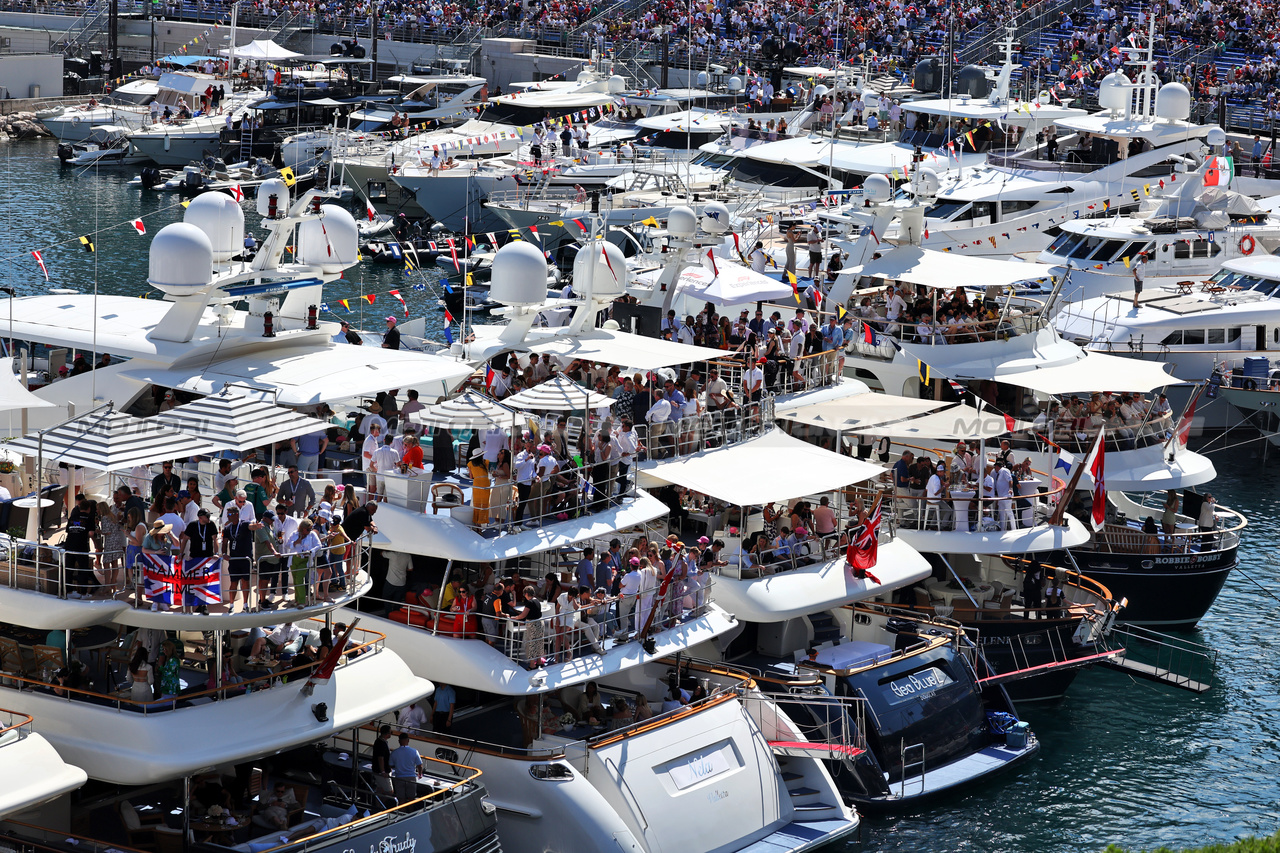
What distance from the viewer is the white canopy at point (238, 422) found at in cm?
2255

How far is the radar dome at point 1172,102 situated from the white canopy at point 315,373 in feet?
113

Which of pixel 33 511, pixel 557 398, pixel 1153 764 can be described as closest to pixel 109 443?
pixel 33 511

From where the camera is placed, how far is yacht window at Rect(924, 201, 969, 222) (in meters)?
54.5

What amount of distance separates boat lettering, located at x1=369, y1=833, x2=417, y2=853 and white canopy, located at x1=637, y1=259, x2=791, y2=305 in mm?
17101

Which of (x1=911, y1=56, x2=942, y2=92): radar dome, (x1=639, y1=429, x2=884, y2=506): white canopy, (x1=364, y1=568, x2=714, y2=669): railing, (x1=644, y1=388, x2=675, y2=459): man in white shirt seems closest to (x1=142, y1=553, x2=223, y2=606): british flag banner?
(x1=364, y1=568, x2=714, y2=669): railing

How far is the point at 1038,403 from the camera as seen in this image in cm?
3784

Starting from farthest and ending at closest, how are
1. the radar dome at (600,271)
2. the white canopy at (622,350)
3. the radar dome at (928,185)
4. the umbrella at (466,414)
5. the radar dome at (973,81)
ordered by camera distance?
1. the radar dome at (973,81)
2. the radar dome at (928,185)
3. the radar dome at (600,271)
4. the white canopy at (622,350)
5. the umbrella at (466,414)

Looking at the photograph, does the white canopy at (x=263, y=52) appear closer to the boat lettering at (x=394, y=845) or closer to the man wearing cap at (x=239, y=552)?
the man wearing cap at (x=239, y=552)

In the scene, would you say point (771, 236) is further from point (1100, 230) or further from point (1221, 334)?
point (1221, 334)

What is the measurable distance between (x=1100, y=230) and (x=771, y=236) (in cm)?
940

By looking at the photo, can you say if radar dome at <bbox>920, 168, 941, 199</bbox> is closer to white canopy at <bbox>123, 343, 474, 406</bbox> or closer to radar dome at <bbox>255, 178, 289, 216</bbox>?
white canopy at <bbox>123, 343, 474, 406</bbox>

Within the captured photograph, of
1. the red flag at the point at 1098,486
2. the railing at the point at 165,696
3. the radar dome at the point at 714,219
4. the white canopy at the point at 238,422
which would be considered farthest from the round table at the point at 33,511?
the red flag at the point at 1098,486

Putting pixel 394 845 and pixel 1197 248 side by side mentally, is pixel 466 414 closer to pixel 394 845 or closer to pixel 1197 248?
pixel 394 845

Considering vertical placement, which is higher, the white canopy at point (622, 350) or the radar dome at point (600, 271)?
the radar dome at point (600, 271)
